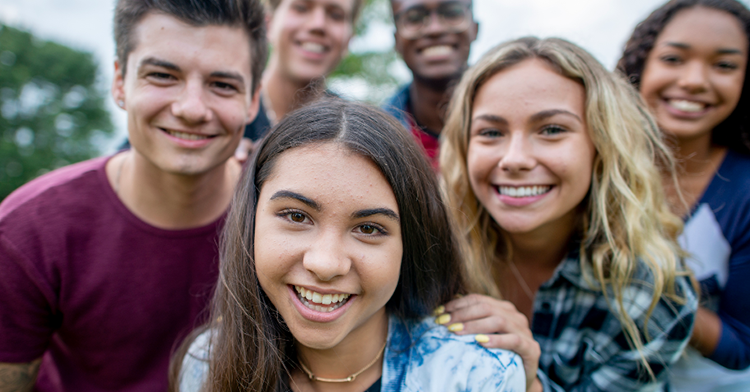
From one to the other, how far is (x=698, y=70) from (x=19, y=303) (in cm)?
380

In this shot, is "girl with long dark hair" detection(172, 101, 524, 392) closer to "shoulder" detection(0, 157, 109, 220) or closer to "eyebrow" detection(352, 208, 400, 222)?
"eyebrow" detection(352, 208, 400, 222)

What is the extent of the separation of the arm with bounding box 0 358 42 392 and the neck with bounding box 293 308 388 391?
147 centimetres

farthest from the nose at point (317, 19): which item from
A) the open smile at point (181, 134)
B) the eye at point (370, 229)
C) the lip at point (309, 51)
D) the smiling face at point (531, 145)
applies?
the eye at point (370, 229)

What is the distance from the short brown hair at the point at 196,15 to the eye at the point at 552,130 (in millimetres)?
1613

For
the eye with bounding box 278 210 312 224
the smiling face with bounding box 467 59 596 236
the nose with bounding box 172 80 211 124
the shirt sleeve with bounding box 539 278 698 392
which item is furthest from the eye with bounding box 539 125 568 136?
the nose with bounding box 172 80 211 124

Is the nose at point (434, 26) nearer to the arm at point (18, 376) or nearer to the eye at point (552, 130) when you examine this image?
the eye at point (552, 130)

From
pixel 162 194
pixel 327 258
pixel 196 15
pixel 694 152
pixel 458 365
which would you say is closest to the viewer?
pixel 327 258

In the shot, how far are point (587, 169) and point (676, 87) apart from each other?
3.32ft

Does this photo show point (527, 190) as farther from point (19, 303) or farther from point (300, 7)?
point (300, 7)

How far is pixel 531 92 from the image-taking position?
7.57ft

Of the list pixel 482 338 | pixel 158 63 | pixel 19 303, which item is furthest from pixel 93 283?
pixel 482 338

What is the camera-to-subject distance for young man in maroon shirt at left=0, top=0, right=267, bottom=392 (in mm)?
2402

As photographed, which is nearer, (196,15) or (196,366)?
(196,366)

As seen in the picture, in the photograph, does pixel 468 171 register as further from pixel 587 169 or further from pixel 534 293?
pixel 534 293
